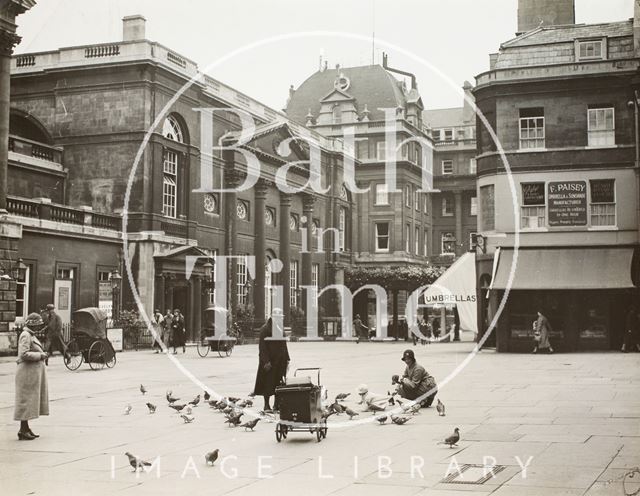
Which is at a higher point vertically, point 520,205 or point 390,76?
point 390,76

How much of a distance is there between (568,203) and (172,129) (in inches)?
736

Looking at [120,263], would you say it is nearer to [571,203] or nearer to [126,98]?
[126,98]

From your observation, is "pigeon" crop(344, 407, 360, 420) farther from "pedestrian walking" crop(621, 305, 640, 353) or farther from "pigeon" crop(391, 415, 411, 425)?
"pedestrian walking" crop(621, 305, 640, 353)

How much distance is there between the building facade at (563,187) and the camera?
32.2 meters

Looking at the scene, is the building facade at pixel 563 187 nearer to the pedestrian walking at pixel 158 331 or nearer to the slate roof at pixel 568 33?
the slate roof at pixel 568 33

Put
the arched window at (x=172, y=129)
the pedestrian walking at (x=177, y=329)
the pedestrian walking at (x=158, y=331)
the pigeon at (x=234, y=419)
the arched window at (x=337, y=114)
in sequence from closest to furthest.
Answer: the pigeon at (x=234, y=419) → the pedestrian walking at (x=177, y=329) → the pedestrian walking at (x=158, y=331) → the arched window at (x=172, y=129) → the arched window at (x=337, y=114)

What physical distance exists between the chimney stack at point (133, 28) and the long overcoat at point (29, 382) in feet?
95.5

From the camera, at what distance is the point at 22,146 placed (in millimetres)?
35344

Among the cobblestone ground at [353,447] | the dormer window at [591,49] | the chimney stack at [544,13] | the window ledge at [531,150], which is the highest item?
the chimney stack at [544,13]

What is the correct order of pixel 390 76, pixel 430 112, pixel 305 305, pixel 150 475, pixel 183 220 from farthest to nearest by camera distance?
pixel 430 112 < pixel 390 76 < pixel 305 305 < pixel 183 220 < pixel 150 475

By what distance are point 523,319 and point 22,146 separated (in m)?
21.3

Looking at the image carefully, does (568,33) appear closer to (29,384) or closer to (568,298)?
(568,298)

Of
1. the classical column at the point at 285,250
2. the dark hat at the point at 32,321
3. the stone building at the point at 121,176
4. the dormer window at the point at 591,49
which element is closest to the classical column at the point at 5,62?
the stone building at the point at 121,176

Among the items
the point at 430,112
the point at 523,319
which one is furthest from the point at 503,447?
the point at 430,112
